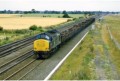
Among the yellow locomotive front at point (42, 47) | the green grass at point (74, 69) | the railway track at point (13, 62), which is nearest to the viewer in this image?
the green grass at point (74, 69)

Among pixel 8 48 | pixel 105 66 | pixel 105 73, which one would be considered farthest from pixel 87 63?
pixel 8 48

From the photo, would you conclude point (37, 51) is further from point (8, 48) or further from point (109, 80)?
point (109, 80)

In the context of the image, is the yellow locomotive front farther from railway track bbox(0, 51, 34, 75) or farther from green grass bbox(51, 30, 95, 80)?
green grass bbox(51, 30, 95, 80)

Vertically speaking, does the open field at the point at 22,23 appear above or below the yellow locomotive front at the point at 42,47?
below

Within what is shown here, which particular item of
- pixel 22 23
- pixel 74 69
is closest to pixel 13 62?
pixel 74 69

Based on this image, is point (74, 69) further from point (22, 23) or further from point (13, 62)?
point (22, 23)

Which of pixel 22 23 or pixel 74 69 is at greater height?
pixel 74 69

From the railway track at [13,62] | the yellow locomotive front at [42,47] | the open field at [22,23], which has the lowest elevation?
the open field at [22,23]

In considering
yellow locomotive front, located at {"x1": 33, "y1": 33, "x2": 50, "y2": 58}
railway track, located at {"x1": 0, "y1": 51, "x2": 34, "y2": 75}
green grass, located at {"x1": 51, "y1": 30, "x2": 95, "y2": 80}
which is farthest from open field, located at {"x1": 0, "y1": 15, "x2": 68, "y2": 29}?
green grass, located at {"x1": 51, "y1": 30, "x2": 95, "y2": 80}

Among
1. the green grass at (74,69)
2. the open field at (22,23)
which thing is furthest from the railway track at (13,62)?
the open field at (22,23)

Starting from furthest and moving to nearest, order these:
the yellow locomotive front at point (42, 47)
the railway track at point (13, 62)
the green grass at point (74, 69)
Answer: the yellow locomotive front at point (42, 47), the railway track at point (13, 62), the green grass at point (74, 69)

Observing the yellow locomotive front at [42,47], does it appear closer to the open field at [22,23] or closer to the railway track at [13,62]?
the railway track at [13,62]

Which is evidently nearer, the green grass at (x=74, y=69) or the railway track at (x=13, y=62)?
the green grass at (x=74, y=69)

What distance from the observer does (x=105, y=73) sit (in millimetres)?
22156
